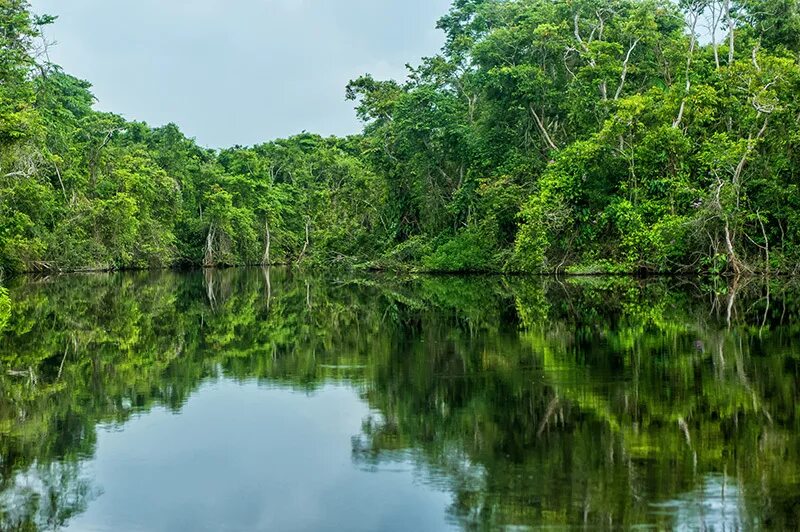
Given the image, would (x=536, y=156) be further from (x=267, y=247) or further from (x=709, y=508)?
(x=267, y=247)

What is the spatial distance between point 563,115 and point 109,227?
27025 millimetres

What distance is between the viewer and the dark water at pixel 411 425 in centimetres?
523

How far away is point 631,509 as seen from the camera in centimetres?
495

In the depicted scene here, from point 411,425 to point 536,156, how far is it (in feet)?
96.1

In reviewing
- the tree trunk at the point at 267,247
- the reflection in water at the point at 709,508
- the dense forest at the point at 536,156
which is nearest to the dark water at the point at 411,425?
the reflection in water at the point at 709,508

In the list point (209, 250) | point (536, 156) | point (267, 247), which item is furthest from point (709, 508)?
point (267, 247)

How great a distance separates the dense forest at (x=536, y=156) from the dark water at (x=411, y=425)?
42.1ft

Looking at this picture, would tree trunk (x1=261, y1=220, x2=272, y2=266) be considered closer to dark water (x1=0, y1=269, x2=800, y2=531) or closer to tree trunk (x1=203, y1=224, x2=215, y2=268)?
tree trunk (x1=203, y1=224, x2=215, y2=268)

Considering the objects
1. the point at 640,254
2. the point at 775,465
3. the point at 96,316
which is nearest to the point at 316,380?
the point at 775,465

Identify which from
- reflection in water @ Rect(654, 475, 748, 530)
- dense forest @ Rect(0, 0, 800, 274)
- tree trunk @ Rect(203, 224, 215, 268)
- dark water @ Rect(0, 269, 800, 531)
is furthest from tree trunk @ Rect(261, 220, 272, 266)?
reflection in water @ Rect(654, 475, 748, 530)

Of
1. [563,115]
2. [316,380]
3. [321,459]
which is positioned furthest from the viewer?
[563,115]

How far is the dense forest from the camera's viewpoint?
27.3 metres

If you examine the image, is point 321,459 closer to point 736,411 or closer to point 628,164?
point 736,411

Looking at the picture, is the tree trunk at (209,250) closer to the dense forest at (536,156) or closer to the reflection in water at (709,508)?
the dense forest at (536,156)
